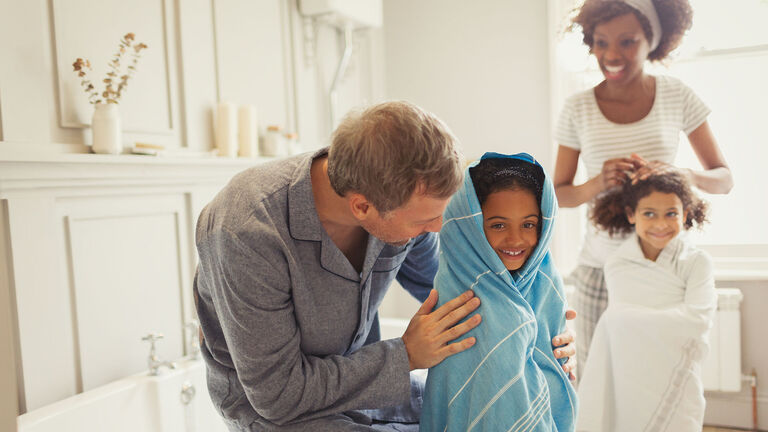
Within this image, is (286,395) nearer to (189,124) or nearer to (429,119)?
(429,119)

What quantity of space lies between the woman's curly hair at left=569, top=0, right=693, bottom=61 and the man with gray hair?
2.58ft

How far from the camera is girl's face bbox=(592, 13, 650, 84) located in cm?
151

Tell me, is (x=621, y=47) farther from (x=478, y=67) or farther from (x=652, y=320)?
(x=478, y=67)

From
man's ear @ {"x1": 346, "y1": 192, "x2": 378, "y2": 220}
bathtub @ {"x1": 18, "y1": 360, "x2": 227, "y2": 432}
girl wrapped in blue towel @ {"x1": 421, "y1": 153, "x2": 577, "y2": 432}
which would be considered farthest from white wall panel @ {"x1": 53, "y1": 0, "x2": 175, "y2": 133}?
girl wrapped in blue towel @ {"x1": 421, "y1": 153, "x2": 577, "y2": 432}

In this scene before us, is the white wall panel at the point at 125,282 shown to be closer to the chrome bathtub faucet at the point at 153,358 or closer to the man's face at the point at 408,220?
the chrome bathtub faucet at the point at 153,358

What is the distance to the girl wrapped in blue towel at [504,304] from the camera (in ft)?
3.47

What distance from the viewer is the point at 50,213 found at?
1.55m

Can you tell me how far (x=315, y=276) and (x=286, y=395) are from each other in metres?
0.23

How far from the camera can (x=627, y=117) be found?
1.60 m

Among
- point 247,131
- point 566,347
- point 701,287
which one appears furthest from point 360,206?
point 247,131

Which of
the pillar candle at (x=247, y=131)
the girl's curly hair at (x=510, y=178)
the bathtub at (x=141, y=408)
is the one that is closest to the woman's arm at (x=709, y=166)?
the girl's curly hair at (x=510, y=178)

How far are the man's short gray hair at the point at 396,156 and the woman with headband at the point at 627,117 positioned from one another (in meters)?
0.74

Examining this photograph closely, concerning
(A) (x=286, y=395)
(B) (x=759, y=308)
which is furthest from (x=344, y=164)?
(B) (x=759, y=308)

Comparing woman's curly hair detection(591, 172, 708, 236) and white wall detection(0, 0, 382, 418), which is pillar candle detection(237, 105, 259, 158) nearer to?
white wall detection(0, 0, 382, 418)
